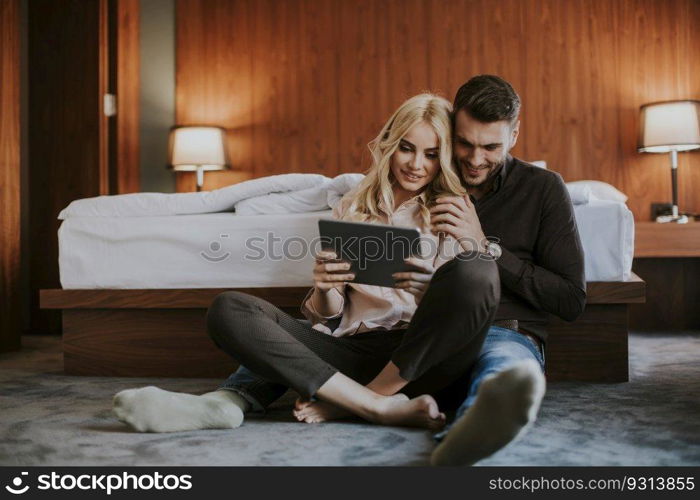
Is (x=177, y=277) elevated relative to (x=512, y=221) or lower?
lower

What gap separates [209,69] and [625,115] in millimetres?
2323

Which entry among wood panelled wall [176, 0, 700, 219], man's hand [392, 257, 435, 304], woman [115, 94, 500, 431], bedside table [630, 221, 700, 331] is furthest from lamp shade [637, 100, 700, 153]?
man's hand [392, 257, 435, 304]

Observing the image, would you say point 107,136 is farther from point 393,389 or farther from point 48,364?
point 393,389

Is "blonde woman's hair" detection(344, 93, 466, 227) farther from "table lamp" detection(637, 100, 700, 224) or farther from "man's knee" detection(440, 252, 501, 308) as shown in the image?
"table lamp" detection(637, 100, 700, 224)

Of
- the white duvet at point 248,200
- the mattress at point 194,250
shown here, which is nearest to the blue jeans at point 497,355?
the mattress at point 194,250

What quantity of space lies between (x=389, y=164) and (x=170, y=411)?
744 millimetres

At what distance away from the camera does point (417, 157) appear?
1.62m

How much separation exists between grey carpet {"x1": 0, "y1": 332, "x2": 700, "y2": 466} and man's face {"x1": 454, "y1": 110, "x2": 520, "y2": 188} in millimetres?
568

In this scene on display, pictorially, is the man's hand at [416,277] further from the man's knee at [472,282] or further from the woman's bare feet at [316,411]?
the woman's bare feet at [316,411]

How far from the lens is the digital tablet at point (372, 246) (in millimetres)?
1359

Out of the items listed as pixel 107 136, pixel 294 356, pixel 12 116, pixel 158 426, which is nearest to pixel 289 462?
pixel 294 356

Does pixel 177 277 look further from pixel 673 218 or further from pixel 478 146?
pixel 673 218

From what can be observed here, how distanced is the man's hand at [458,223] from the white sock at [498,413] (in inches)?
21.9

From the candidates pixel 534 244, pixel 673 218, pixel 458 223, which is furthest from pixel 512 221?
pixel 673 218
